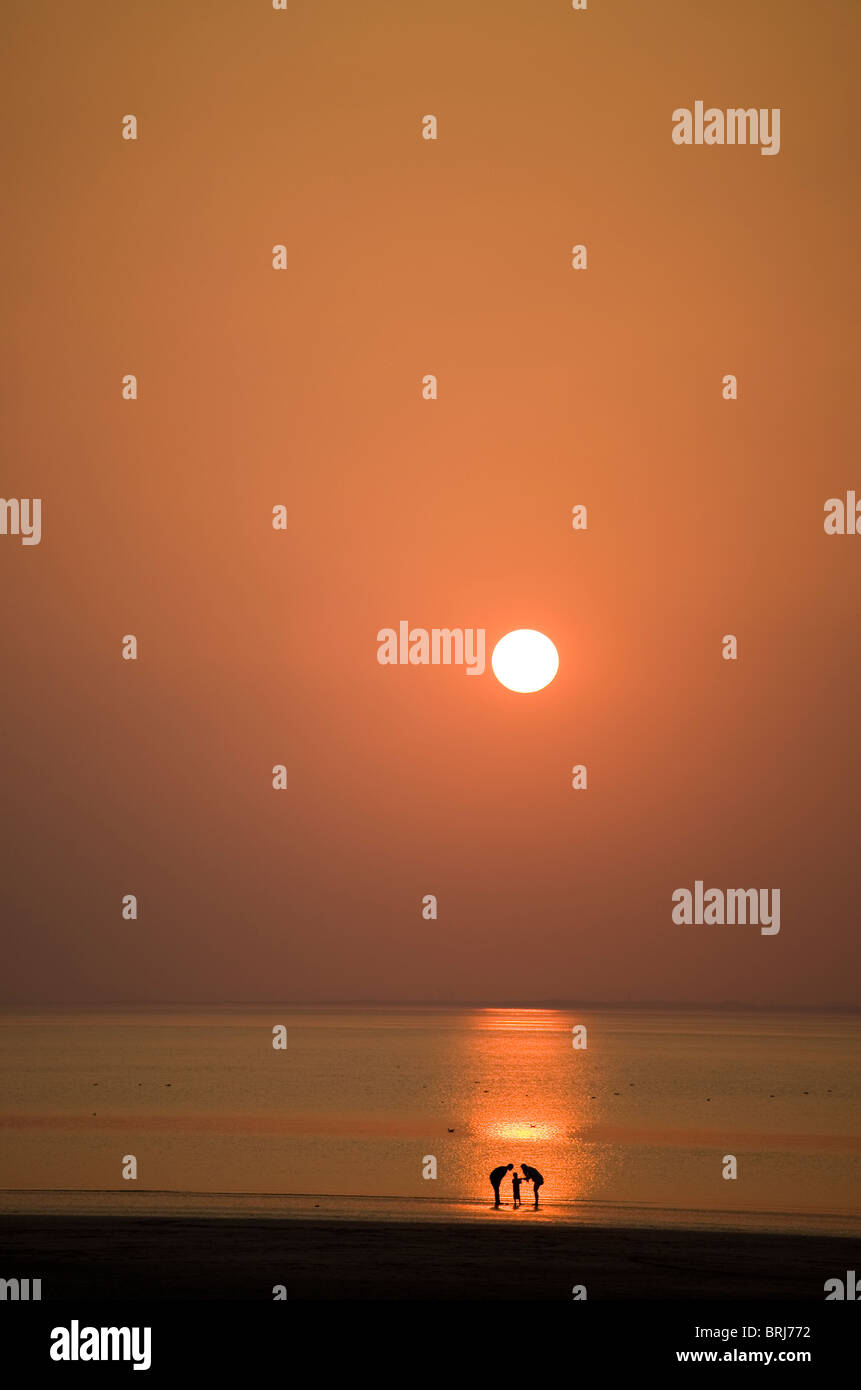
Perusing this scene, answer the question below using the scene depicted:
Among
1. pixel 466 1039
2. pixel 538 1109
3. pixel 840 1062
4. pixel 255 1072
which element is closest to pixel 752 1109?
pixel 538 1109

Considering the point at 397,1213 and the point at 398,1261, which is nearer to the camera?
the point at 398,1261

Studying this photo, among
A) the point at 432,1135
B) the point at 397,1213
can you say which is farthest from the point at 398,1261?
the point at 432,1135

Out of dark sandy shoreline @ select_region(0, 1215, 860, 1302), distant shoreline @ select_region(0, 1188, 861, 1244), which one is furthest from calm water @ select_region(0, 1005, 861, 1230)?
dark sandy shoreline @ select_region(0, 1215, 860, 1302)

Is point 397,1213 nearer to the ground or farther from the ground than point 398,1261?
farther from the ground

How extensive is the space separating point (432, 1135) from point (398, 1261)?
121ft

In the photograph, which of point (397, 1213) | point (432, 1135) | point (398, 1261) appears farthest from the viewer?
point (432, 1135)

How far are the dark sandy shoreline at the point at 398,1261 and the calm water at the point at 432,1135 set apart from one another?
3.67 metres

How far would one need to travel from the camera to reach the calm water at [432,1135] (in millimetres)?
31469

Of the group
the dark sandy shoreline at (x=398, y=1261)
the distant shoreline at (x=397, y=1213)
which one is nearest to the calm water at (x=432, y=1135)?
the distant shoreline at (x=397, y=1213)

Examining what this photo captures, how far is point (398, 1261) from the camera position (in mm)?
19797

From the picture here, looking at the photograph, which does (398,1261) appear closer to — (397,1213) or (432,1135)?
(397,1213)

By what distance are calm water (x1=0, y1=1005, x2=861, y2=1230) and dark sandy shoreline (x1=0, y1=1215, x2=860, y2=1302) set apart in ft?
12.0
